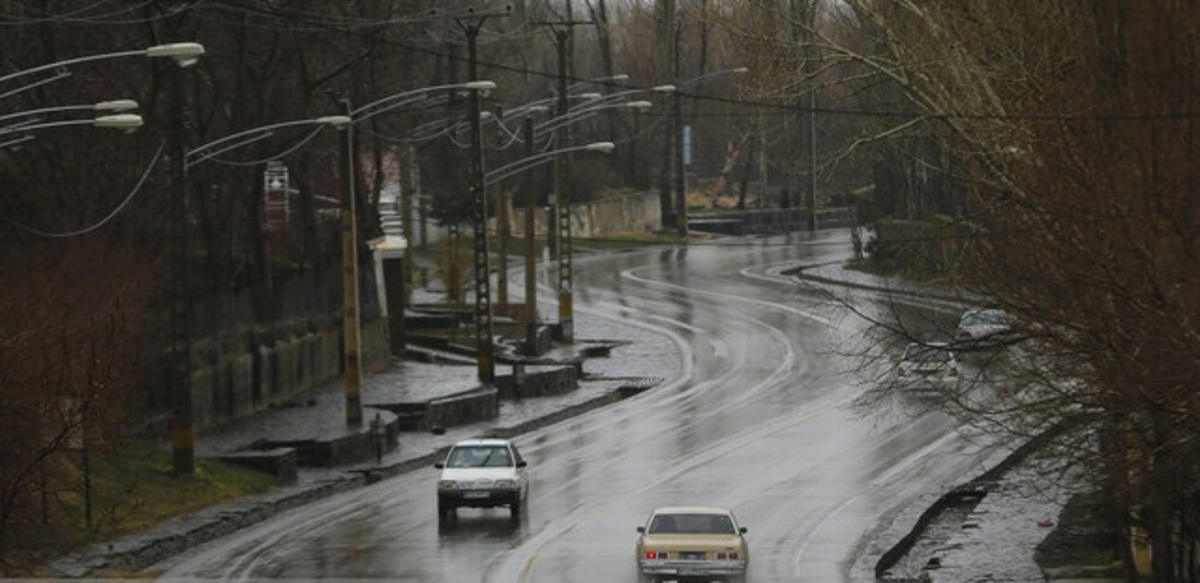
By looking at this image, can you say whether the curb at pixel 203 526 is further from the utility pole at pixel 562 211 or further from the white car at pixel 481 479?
the utility pole at pixel 562 211

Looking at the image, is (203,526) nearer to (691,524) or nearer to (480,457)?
(480,457)

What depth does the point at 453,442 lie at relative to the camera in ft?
188

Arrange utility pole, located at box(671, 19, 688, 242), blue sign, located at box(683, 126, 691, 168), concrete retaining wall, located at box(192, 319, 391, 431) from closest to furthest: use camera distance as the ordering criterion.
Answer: concrete retaining wall, located at box(192, 319, 391, 431) < utility pole, located at box(671, 19, 688, 242) < blue sign, located at box(683, 126, 691, 168)

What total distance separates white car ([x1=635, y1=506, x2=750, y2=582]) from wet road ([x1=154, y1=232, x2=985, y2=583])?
3.86ft

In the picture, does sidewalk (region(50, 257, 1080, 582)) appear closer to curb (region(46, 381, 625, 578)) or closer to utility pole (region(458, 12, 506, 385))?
curb (region(46, 381, 625, 578))

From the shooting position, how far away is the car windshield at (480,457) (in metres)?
43.5

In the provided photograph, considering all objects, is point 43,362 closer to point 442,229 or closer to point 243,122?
point 243,122

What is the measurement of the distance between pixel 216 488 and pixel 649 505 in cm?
808

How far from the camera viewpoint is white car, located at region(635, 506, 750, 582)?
113 ft

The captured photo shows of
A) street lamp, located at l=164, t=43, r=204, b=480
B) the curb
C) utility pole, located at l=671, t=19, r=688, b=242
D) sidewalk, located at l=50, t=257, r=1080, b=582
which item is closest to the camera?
the curb

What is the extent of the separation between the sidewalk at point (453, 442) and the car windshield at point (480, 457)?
3803mm

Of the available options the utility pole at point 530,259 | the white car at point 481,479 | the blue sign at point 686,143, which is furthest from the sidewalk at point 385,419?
the blue sign at point 686,143

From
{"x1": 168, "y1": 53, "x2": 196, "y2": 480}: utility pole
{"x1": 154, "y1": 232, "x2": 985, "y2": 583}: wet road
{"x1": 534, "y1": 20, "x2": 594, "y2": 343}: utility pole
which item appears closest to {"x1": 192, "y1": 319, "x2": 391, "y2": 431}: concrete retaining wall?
{"x1": 154, "y1": 232, "x2": 985, "y2": 583}: wet road

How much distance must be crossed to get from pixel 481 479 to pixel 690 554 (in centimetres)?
898
